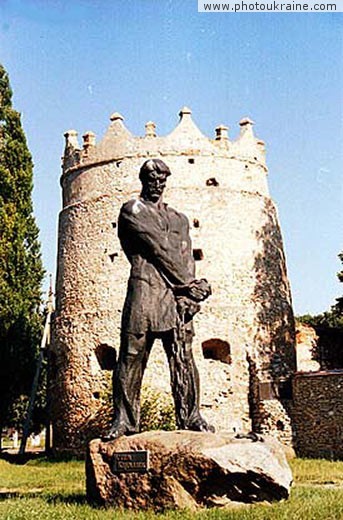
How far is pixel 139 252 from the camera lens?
240 inches

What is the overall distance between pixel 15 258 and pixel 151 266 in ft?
45.3

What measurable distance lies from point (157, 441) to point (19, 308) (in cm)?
1475

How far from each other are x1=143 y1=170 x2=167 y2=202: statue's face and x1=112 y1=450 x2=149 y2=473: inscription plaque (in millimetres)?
2186

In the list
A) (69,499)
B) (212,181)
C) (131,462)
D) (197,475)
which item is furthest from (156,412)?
(197,475)

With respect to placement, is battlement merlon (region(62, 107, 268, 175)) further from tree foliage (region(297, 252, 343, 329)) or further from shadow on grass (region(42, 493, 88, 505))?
shadow on grass (region(42, 493, 88, 505))

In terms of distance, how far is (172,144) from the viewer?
20.4 metres

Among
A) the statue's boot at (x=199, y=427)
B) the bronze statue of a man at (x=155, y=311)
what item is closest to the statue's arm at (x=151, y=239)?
the bronze statue of a man at (x=155, y=311)

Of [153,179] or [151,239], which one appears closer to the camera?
[151,239]

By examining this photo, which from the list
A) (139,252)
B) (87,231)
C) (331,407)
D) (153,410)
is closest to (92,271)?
(87,231)

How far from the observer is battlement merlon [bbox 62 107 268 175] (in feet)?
66.9

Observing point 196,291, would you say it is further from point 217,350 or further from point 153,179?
point 217,350

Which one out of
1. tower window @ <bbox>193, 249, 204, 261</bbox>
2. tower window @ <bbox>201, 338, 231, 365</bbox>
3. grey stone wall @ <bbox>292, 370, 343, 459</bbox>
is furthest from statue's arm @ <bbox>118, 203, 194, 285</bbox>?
tower window @ <bbox>193, 249, 204, 261</bbox>

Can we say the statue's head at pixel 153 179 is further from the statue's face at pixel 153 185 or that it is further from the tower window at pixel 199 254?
the tower window at pixel 199 254

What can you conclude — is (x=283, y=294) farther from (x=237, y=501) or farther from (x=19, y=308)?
(x=237, y=501)
